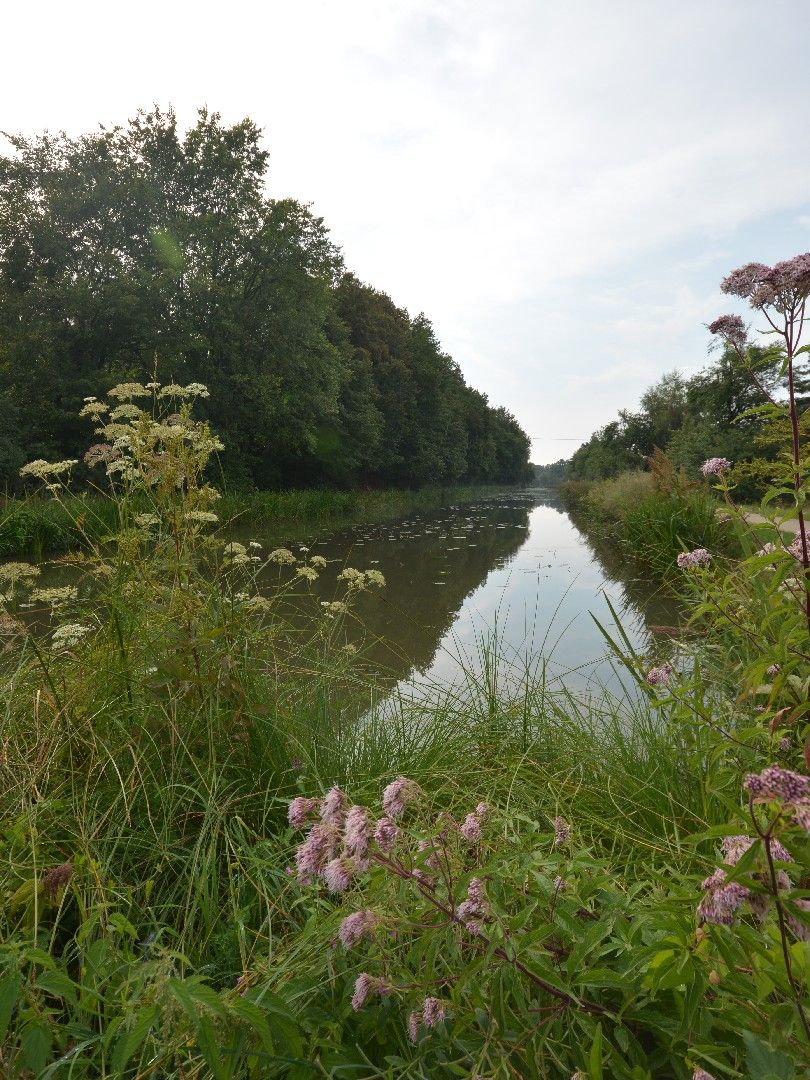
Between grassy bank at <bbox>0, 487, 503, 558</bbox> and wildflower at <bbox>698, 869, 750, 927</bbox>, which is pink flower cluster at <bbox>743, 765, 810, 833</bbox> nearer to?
wildflower at <bbox>698, 869, 750, 927</bbox>

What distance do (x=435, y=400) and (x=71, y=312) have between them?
25.0 metres

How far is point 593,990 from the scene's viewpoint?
3.44 ft

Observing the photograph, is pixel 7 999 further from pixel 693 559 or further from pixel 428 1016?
pixel 693 559

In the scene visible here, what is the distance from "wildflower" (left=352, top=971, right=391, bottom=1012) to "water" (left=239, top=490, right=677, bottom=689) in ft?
7.15

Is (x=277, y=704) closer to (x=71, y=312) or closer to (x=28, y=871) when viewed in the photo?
(x=28, y=871)

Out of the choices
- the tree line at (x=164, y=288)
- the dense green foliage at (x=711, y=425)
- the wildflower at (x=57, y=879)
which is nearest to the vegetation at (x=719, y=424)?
the dense green foliage at (x=711, y=425)

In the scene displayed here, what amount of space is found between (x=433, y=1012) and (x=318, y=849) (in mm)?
303

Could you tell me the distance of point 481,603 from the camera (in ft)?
25.8

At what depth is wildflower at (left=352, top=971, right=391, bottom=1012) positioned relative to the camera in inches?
39.9

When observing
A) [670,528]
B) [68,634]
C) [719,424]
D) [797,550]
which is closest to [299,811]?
[797,550]

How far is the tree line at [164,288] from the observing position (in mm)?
18797

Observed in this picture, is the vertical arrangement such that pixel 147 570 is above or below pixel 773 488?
below

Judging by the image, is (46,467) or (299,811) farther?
(46,467)

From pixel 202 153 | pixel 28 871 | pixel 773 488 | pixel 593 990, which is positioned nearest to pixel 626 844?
pixel 593 990
